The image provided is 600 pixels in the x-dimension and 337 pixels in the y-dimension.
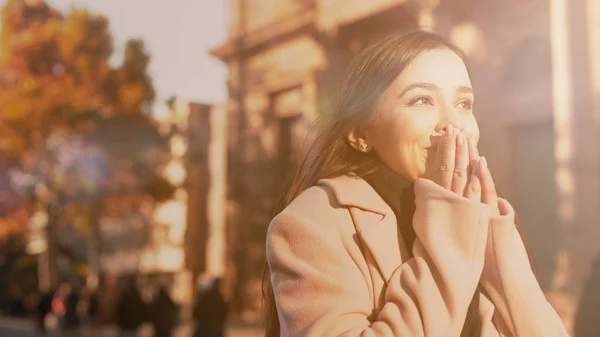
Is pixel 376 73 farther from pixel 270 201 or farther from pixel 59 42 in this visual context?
pixel 59 42

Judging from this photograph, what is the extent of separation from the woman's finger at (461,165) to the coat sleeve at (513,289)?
0.08 metres

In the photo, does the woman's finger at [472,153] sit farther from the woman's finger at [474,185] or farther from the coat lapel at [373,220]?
the coat lapel at [373,220]

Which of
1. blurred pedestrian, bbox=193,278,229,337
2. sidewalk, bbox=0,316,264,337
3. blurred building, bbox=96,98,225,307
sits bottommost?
sidewalk, bbox=0,316,264,337

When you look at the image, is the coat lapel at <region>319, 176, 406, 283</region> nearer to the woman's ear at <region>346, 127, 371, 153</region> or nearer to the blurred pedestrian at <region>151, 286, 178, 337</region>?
the woman's ear at <region>346, 127, 371, 153</region>

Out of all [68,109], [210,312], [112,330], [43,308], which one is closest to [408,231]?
[210,312]

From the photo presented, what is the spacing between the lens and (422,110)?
128 cm

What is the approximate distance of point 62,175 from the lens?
37.5 feet

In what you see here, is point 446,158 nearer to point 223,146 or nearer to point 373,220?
point 373,220

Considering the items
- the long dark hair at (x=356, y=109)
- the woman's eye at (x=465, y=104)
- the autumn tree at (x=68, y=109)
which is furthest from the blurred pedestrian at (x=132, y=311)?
the woman's eye at (x=465, y=104)

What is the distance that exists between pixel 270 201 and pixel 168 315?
1.92 m

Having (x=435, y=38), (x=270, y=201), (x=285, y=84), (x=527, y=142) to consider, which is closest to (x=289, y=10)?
(x=285, y=84)

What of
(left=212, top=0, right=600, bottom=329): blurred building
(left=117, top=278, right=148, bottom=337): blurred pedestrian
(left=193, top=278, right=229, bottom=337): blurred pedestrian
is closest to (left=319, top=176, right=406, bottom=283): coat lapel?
(left=212, top=0, right=600, bottom=329): blurred building

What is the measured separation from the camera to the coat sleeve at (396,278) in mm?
1141

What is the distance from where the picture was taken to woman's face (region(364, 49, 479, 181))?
128 cm
